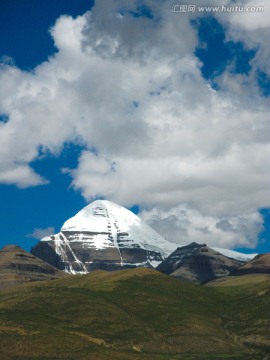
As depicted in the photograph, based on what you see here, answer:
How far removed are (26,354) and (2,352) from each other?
7.07 meters

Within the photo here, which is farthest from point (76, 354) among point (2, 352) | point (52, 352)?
point (2, 352)

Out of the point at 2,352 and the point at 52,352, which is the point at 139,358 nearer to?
the point at 52,352

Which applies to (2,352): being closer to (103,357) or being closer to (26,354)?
(26,354)

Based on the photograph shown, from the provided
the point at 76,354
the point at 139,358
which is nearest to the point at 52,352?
the point at 76,354

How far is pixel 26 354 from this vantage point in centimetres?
19600

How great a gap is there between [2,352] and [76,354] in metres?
21.8

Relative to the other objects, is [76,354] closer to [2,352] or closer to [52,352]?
[52,352]

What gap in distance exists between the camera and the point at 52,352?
19950cm

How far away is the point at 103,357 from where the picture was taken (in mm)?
194500

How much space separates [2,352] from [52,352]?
14.9 metres

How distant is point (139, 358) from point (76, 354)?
18.9m

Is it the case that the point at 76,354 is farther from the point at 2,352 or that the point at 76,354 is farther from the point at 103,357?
the point at 2,352

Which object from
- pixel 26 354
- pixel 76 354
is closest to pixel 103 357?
pixel 76 354

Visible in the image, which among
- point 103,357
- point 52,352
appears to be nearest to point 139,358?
point 103,357
